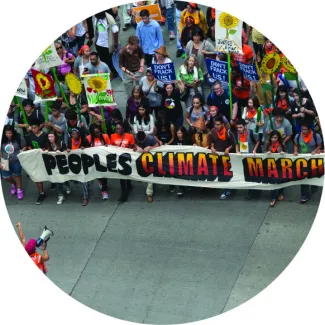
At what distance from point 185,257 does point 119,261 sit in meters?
0.96

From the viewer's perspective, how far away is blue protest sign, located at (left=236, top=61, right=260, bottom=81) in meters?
13.9

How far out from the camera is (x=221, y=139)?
13391 millimetres

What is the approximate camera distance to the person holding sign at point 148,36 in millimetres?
15305

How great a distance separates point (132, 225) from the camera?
44.8ft

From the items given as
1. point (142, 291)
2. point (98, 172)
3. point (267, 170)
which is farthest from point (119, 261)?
point (267, 170)

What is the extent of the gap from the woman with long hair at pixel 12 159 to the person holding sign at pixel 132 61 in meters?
2.26

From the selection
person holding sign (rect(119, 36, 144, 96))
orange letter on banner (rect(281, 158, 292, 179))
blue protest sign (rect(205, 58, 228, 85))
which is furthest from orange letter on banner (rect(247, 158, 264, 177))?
person holding sign (rect(119, 36, 144, 96))

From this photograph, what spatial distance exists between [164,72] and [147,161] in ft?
4.92

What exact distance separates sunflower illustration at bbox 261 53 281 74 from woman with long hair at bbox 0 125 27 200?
3927mm

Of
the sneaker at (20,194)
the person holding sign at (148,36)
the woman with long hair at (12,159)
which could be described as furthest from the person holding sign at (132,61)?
the sneaker at (20,194)

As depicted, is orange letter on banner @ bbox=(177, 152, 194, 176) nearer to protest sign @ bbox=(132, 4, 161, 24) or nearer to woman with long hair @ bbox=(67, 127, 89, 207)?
woman with long hair @ bbox=(67, 127, 89, 207)

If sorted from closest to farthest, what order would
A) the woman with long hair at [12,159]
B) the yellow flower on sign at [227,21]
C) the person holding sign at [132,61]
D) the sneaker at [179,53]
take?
1. the yellow flower on sign at [227,21]
2. the woman with long hair at [12,159]
3. the person holding sign at [132,61]
4. the sneaker at [179,53]

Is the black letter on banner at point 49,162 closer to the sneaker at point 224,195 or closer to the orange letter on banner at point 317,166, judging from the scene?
the sneaker at point 224,195

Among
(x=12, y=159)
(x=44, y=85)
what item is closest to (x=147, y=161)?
(x=44, y=85)
